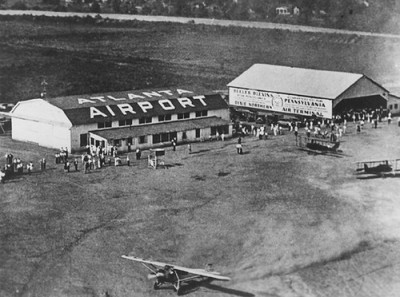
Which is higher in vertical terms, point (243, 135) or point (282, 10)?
point (282, 10)

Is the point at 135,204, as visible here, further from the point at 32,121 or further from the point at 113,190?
the point at 32,121

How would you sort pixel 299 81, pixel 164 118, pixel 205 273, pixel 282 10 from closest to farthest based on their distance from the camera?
pixel 205 273
pixel 164 118
pixel 299 81
pixel 282 10

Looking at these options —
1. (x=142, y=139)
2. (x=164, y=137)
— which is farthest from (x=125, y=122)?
(x=164, y=137)

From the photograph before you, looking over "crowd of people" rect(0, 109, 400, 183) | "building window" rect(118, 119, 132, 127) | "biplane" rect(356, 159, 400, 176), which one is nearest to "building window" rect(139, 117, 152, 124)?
"building window" rect(118, 119, 132, 127)

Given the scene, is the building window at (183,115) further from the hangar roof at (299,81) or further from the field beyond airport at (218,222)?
the hangar roof at (299,81)

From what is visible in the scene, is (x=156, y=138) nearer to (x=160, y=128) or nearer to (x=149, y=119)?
(x=160, y=128)

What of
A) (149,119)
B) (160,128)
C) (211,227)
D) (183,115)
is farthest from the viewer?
(183,115)

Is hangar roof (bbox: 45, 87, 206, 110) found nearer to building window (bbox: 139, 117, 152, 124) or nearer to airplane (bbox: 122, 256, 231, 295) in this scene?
building window (bbox: 139, 117, 152, 124)
